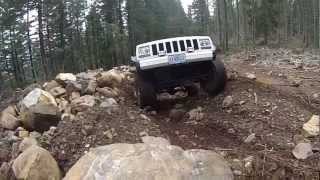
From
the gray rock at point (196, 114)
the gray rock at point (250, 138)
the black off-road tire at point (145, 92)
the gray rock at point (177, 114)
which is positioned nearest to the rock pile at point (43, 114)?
the black off-road tire at point (145, 92)

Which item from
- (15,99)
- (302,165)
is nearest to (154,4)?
(15,99)

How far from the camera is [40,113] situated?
34.1ft

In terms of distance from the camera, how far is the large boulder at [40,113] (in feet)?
34.1

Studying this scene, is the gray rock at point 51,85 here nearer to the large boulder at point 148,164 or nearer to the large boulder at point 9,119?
the large boulder at point 9,119

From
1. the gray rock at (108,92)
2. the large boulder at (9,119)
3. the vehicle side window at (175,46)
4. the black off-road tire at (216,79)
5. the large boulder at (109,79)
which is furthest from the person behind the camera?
the large boulder at (109,79)

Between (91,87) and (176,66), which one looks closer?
(176,66)

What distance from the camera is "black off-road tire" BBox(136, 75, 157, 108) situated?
35.6 feet

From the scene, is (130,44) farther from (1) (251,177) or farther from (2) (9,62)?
(1) (251,177)

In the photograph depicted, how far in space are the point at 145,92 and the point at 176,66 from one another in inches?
31.9

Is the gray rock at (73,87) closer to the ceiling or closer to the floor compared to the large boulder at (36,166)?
closer to the ceiling

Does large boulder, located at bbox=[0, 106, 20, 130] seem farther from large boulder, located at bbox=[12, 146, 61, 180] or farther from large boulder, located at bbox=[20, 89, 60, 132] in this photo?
large boulder, located at bbox=[12, 146, 61, 180]

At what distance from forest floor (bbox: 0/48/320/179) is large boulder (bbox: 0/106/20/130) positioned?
59.6 inches

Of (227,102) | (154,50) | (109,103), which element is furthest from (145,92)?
(227,102)

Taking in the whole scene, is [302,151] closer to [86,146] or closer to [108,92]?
[86,146]
